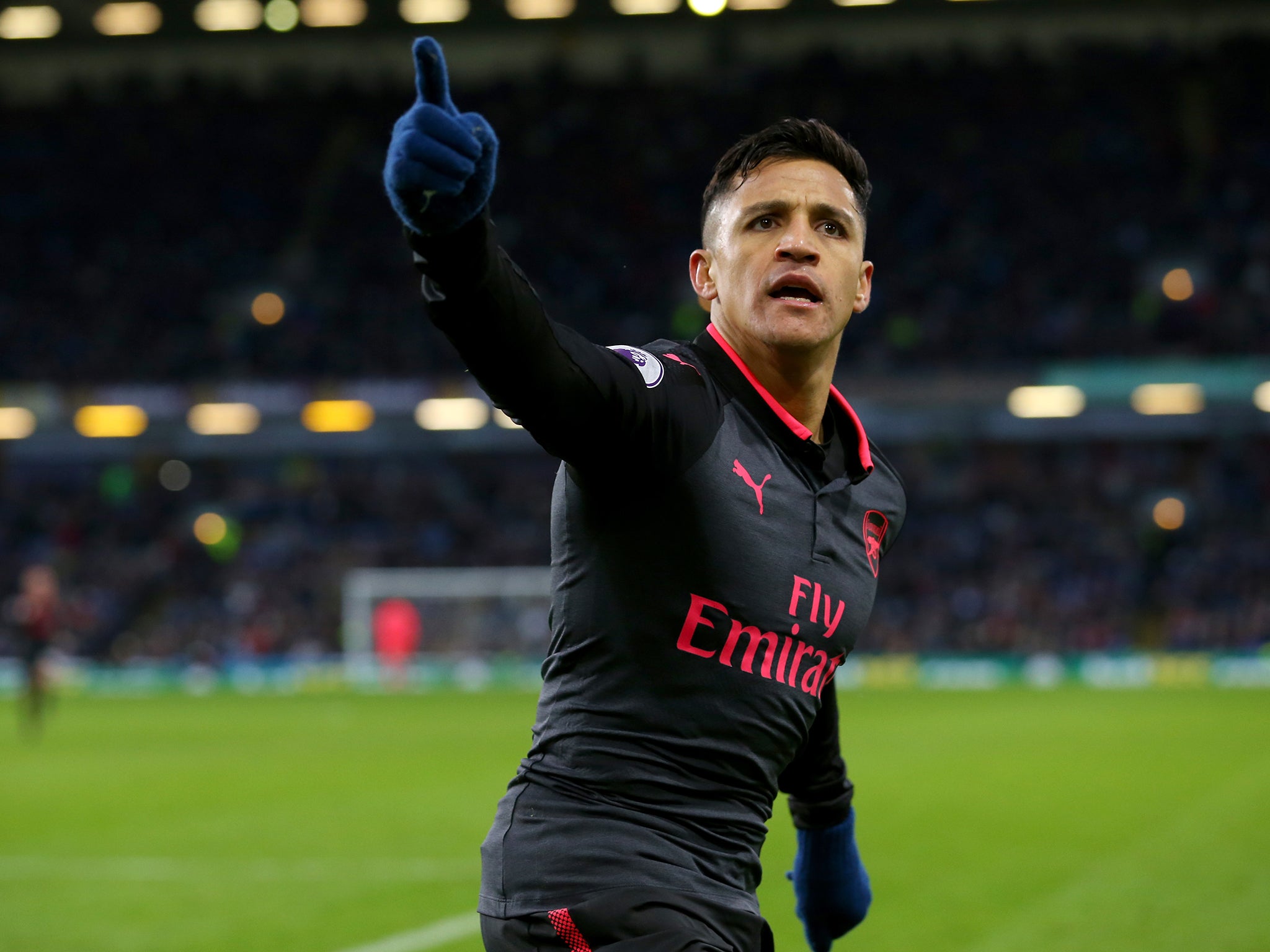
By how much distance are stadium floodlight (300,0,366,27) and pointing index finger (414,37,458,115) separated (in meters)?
34.6

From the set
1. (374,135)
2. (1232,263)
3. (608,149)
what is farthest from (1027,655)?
(374,135)

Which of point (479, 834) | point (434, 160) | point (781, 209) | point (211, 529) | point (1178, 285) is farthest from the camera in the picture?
point (211, 529)

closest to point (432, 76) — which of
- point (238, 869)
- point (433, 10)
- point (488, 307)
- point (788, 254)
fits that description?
point (488, 307)

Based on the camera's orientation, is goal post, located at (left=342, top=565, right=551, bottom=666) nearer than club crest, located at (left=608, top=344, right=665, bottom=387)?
No

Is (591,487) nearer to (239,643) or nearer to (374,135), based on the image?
(239,643)

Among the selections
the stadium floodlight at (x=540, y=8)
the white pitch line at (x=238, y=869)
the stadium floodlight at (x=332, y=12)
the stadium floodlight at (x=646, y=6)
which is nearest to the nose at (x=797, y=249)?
the white pitch line at (x=238, y=869)

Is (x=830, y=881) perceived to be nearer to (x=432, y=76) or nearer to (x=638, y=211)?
(x=432, y=76)

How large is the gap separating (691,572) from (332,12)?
34.8 metres

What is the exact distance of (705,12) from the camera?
34.8 meters

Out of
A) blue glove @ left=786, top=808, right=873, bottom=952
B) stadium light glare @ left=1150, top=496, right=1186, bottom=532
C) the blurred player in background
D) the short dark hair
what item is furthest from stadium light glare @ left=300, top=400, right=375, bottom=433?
the short dark hair

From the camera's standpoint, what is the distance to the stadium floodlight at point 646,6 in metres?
34.1

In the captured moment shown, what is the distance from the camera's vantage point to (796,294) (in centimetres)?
258

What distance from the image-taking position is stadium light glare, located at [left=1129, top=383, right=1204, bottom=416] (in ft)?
96.3

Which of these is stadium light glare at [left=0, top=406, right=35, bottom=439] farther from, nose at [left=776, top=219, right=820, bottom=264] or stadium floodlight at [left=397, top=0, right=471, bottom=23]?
nose at [left=776, top=219, right=820, bottom=264]
